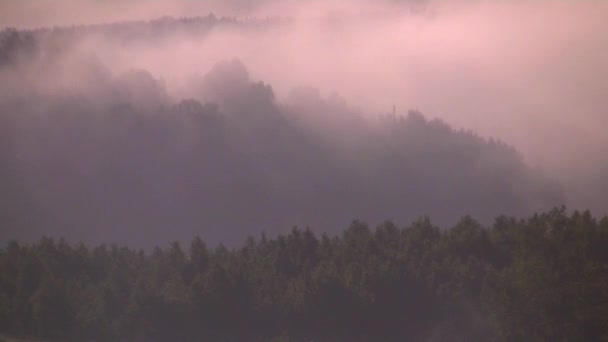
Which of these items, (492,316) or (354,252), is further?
(354,252)

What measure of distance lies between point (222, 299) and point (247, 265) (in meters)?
5.22

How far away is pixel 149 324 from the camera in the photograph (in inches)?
2222

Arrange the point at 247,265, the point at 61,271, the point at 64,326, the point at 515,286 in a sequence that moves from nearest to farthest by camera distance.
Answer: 1. the point at 515,286
2. the point at 64,326
3. the point at 247,265
4. the point at 61,271

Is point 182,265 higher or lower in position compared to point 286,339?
higher

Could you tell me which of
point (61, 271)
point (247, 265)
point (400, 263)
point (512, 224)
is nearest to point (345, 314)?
point (400, 263)

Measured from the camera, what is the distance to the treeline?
5309 cm

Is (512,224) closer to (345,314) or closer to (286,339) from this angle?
(345,314)

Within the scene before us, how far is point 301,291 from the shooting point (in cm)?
5553

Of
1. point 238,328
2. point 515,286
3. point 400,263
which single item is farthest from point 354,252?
point 515,286

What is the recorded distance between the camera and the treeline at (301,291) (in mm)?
53094

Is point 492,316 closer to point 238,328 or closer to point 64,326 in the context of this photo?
point 238,328

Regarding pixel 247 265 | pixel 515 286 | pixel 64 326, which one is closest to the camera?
pixel 515 286

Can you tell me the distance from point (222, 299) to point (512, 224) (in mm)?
18837

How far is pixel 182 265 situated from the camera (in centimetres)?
6250
